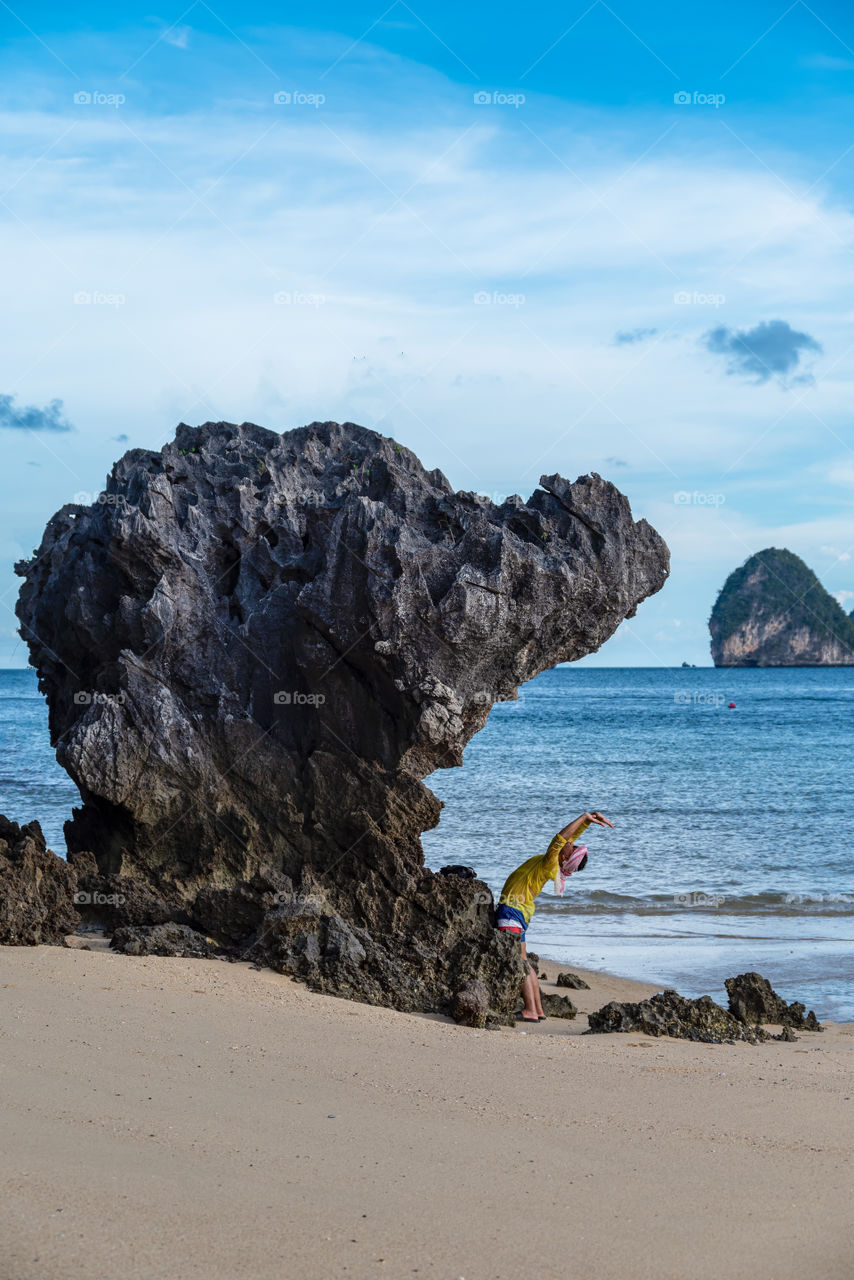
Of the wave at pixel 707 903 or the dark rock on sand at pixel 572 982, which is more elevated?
the wave at pixel 707 903

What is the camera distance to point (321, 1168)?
193 inches

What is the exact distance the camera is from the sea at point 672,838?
1263 cm

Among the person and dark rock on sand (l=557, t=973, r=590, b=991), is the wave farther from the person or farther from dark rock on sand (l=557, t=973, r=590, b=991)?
the person

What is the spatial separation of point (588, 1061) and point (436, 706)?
3.35 metres

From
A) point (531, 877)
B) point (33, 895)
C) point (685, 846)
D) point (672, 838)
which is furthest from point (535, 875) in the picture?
point (672, 838)

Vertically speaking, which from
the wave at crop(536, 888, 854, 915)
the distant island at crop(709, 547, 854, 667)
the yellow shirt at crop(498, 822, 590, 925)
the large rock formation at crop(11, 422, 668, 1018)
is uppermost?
the distant island at crop(709, 547, 854, 667)

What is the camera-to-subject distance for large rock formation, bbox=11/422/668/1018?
951cm

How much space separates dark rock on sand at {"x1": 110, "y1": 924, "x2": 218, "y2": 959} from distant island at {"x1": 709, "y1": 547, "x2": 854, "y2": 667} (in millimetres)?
144475

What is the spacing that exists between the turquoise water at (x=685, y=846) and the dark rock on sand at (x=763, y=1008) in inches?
37.7

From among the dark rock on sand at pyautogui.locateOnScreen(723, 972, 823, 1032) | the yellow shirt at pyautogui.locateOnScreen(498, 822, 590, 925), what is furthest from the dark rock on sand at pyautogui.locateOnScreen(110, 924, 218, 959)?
the dark rock on sand at pyautogui.locateOnScreen(723, 972, 823, 1032)

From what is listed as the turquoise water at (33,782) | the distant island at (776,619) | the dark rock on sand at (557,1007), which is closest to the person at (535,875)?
the dark rock on sand at (557,1007)

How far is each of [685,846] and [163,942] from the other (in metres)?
13.9

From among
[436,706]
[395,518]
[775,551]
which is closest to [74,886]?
[436,706]

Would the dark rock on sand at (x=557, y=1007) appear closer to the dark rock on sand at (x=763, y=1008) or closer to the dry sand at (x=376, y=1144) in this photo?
the dry sand at (x=376, y=1144)
